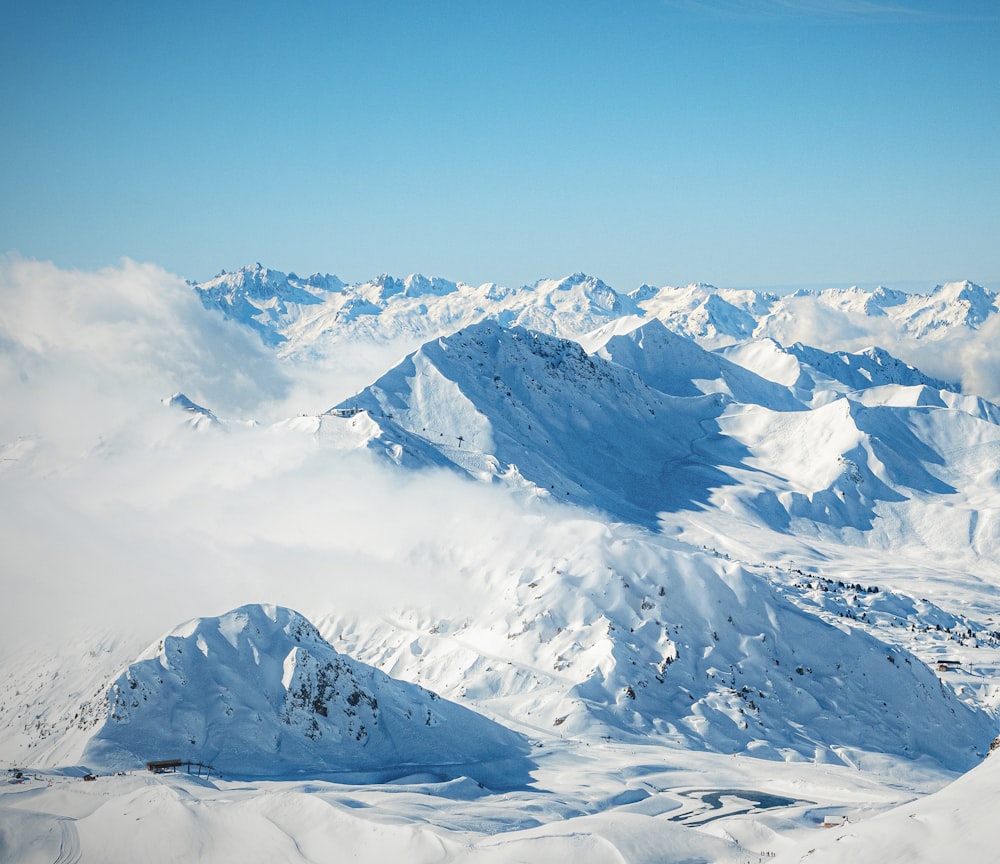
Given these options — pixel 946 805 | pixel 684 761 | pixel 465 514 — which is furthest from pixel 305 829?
pixel 465 514

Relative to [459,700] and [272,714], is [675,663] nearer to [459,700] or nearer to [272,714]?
[459,700]

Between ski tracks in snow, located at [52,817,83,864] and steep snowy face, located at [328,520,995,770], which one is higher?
ski tracks in snow, located at [52,817,83,864]

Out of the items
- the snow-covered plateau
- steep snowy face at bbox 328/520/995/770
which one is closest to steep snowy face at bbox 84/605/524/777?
the snow-covered plateau

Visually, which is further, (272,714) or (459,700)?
(459,700)

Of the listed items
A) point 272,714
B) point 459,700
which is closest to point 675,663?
point 459,700

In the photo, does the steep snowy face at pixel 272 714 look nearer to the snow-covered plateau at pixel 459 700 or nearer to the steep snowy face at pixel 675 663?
the snow-covered plateau at pixel 459 700

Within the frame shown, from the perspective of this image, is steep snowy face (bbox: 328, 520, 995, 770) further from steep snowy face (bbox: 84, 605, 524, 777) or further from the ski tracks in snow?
the ski tracks in snow

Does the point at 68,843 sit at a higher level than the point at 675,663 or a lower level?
higher

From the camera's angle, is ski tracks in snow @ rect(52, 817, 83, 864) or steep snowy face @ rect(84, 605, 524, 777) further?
steep snowy face @ rect(84, 605, 524, 777)
